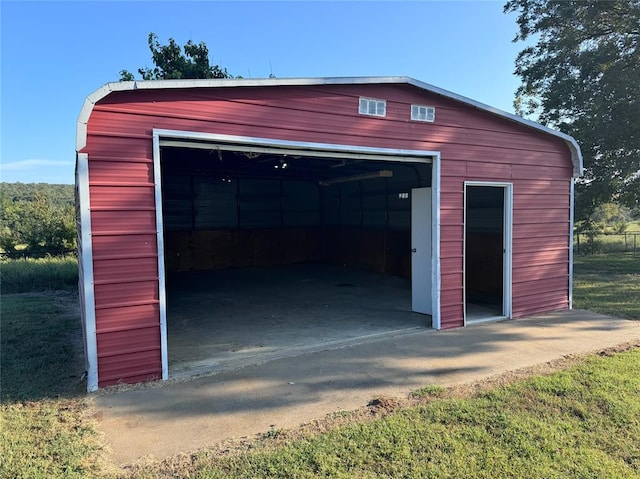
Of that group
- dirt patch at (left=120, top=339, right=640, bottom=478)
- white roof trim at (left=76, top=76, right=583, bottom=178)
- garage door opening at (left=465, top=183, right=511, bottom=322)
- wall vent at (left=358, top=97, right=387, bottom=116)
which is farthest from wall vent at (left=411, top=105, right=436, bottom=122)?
dirt patch at (left=120, top=339, right=640, bottom=478)

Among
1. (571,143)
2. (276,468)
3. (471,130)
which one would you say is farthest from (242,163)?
(276,468)

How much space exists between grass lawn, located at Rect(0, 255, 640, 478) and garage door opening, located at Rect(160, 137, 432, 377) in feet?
4.91

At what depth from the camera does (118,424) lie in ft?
11.3

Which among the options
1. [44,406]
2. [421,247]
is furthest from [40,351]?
[421,247]

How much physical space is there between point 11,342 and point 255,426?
4.61 meters

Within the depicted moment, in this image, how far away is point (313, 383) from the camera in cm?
424

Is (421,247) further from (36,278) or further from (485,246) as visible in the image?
(36,278)

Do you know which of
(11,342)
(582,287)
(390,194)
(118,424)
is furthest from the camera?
(390,194)

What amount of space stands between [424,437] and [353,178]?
9.52 metres

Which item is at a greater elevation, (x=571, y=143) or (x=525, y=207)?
(x=571, y=143)

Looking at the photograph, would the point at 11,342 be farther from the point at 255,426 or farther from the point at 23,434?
the point at 255,426

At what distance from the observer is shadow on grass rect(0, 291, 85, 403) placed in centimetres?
415

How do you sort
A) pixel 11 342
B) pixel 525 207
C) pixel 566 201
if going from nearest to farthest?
pixel 11 342 < pixel 525 207 < pixel 566 201

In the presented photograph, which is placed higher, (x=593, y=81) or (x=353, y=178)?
(x=593, y=81)
